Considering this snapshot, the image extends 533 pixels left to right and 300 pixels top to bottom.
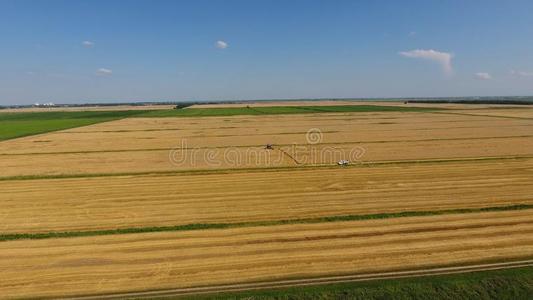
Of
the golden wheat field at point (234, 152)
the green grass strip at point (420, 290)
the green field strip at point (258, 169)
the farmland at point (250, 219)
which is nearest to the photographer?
the green grass strip at point (420, 290)

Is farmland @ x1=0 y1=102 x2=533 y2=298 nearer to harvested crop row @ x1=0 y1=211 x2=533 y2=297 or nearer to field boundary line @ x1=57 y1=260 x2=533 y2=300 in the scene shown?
harvested crop row @ x1=0 y1=211 x2=533 y2=297

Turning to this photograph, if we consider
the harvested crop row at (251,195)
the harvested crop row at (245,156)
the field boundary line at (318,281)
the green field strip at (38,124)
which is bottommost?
the field boundary line at (318,281)

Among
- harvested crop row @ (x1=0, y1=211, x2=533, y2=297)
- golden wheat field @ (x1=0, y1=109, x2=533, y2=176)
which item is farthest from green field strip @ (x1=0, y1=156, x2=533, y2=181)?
harvested crop row @ (x1=0, y1=211, x2=533, y2=297)

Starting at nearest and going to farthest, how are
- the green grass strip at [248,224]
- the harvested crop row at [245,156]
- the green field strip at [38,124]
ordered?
the green grass strip at [248,224], the harvested crop row at [245,156], the green field strip at [38,124]

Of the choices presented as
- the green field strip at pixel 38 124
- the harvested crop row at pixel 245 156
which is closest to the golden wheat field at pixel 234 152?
the harvested crop row at pixel 245 156

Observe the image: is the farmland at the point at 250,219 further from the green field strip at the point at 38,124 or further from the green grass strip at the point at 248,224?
the green field strip at the point at 38,124

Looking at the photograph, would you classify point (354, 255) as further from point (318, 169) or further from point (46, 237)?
point (318, 169)

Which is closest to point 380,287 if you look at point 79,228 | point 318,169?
point 79,228

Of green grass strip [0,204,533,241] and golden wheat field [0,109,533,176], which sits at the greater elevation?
golden wheat field [0,109,533,176]
